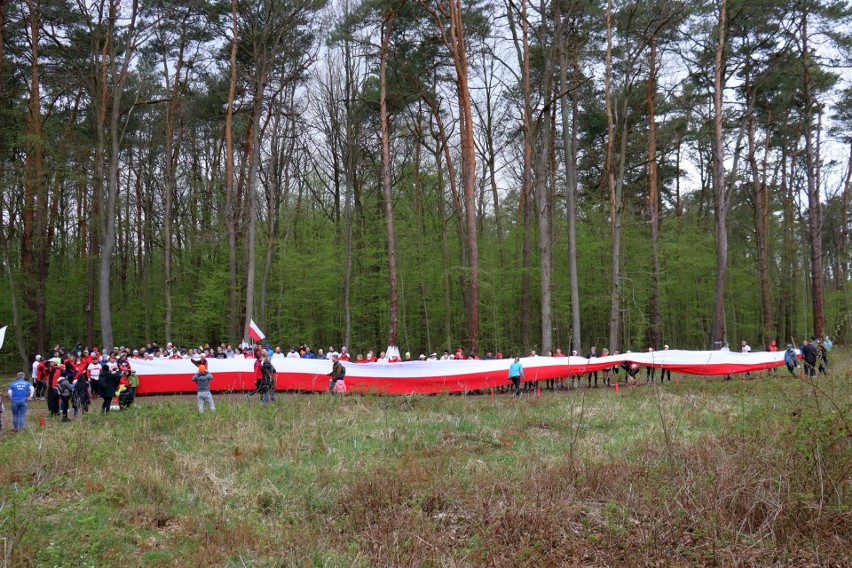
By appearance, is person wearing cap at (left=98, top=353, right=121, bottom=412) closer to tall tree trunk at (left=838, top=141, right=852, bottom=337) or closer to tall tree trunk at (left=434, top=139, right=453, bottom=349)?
tall tree trunk at (left=434, top=139, right=453, bottom=349)

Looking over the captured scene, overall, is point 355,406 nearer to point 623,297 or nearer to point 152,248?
point 623,297

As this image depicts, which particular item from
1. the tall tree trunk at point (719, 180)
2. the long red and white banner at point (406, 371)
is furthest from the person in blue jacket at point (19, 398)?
the tall tree trunk at point (719, 180)

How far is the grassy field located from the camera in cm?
677

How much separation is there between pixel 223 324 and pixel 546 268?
2071 cm

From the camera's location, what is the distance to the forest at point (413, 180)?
26.4 meters

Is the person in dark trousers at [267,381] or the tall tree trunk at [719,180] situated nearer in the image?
the person in dark trousers at [267,381]

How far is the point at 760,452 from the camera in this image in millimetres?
7992

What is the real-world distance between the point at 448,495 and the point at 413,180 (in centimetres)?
3249

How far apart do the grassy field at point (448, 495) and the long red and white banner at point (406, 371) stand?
7220 millimetres

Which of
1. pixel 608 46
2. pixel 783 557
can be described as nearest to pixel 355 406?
pixel 783 557

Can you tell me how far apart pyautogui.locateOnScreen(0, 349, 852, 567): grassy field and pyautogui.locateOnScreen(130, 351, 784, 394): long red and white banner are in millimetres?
7220

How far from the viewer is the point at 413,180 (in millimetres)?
39688

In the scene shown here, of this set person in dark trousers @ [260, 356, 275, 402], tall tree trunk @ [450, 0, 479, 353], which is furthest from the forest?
person in dark trousers @ [260, 356, 275, 402]

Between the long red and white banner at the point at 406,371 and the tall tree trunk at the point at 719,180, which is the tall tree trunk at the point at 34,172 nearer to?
the long red and white banner at the point at 406,371
